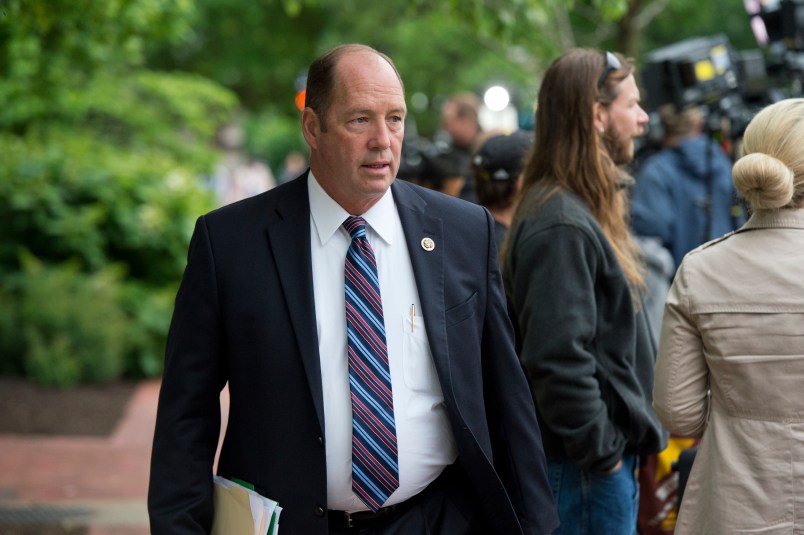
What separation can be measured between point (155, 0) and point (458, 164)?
94.4 inches

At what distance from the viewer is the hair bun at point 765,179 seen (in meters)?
3.09

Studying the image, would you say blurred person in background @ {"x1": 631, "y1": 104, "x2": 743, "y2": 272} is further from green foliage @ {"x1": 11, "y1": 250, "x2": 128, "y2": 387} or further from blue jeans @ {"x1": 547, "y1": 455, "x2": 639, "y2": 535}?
green foliage @ {"x1": 11, "y1": 250, "x2": 128, "y2": 387}

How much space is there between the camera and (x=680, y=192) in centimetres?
798

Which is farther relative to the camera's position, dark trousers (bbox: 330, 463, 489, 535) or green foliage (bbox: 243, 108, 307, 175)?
green foliage (bbox: 243, 108, 307, 175)

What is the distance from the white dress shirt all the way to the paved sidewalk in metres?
4.17

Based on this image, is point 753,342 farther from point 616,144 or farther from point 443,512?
point 616,144

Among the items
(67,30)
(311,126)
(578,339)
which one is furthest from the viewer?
(67,30)

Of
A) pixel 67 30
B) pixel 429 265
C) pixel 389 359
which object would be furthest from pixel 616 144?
pixel 67 30

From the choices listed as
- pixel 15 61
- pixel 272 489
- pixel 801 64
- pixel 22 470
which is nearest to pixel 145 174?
pixel 15 61

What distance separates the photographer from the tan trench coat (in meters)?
3.09

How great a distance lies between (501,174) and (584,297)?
3.88 ft

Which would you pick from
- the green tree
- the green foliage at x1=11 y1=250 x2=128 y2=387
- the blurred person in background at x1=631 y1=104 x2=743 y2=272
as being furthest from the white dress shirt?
the green foliage at x1=11 y1=250 x2=128 y2=387

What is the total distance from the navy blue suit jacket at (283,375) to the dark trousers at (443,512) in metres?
0.07

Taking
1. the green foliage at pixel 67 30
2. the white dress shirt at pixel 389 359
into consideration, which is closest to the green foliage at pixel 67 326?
the green foliage at pixel 67 30
